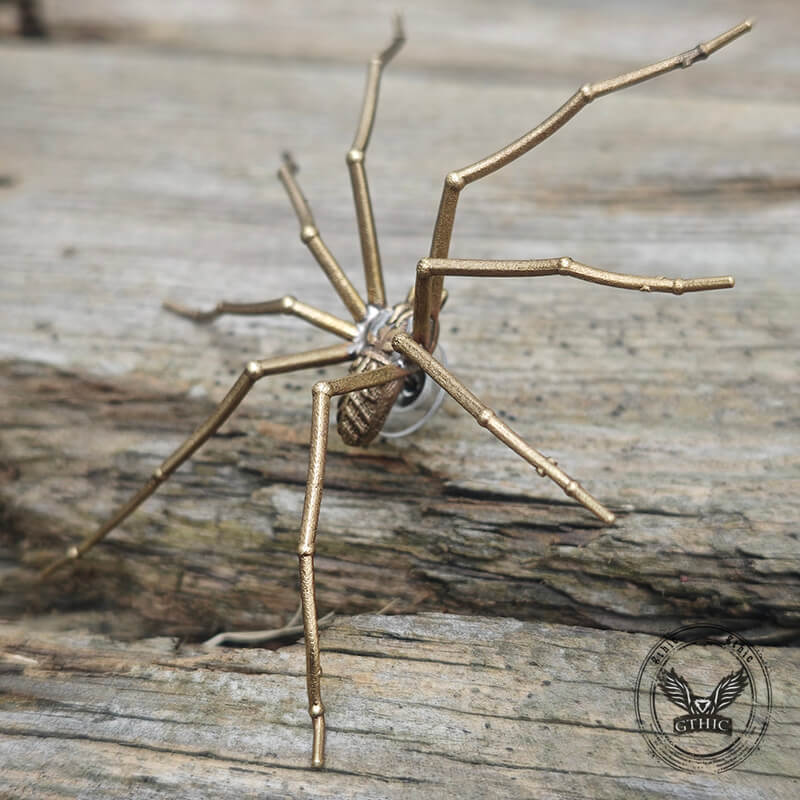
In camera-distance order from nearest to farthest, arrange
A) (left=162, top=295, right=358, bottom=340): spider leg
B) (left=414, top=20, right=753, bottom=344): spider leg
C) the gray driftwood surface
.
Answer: the gray driftwood surface < (left=414, top=20, right=753, bottom=344): spider leg < (left=162, top=295, right=358, bottom=340): spider leg

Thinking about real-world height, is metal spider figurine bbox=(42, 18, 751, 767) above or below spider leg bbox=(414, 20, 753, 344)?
below

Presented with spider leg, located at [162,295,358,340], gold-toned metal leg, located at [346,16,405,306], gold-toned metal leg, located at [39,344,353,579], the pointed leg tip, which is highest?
gold-toned metal leg, located at [346,16,405,306]

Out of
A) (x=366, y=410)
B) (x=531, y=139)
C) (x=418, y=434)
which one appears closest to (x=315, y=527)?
(x=366, y=410)

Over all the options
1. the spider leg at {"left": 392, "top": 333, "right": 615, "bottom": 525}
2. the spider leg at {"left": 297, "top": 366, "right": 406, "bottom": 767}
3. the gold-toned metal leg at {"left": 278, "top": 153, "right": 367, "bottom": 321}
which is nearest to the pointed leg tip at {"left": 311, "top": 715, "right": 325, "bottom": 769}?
the spider leg at {"left": 297, "top": 366, "right": 406, "bottom": 767}

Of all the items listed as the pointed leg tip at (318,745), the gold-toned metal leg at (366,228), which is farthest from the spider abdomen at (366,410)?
the pointed leg tip at (318,745)

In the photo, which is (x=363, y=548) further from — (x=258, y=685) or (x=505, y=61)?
(x=505, y=61)

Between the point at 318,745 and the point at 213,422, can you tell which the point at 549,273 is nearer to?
the point at 213,422

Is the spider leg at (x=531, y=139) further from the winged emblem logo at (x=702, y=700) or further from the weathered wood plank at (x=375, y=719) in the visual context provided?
the winged emblem logo at (x=702, y=700)

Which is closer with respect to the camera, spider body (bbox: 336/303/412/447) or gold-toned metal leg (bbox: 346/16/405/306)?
spider body (bbox: 336/303/412/447)

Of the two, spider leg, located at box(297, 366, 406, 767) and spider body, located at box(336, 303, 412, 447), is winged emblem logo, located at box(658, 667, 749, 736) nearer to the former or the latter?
spider leg, located at box(297, 366, 406, 767)
